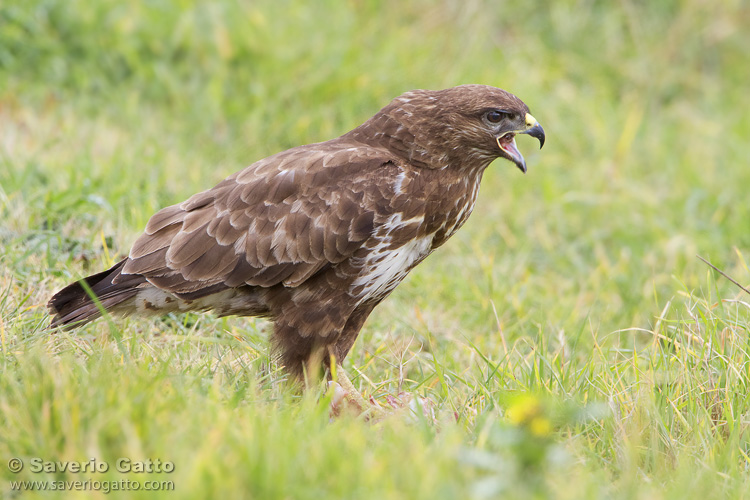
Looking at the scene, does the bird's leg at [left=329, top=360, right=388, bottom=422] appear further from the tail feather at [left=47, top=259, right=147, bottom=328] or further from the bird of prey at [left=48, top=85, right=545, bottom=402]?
the tail feather at [left=47, top=259, right=147, bottom=328]

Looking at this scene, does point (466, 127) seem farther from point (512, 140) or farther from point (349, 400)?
point (349, 400)

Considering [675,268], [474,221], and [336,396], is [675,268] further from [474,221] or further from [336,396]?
[336,396]

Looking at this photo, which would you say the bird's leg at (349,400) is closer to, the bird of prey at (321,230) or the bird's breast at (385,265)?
the bird of prey at (321,230)

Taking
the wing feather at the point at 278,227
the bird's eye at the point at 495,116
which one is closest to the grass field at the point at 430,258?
the wing feather at the point at 278,227

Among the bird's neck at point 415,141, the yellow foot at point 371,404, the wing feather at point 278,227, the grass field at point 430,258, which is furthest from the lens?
the bird's neck at point 415,141

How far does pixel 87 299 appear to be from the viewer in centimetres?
387

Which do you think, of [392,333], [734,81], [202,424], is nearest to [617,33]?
[734,81]

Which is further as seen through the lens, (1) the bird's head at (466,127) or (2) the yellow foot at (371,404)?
(1) the bird's head at (466,127)

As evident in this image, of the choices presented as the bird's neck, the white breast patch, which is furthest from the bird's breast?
the bird's neck

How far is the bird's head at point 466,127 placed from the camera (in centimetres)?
395

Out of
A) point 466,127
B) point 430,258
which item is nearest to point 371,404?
point 466,127

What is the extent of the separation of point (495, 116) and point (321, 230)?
935 millimetres

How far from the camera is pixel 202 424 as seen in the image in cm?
264

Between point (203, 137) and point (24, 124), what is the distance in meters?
1.30
